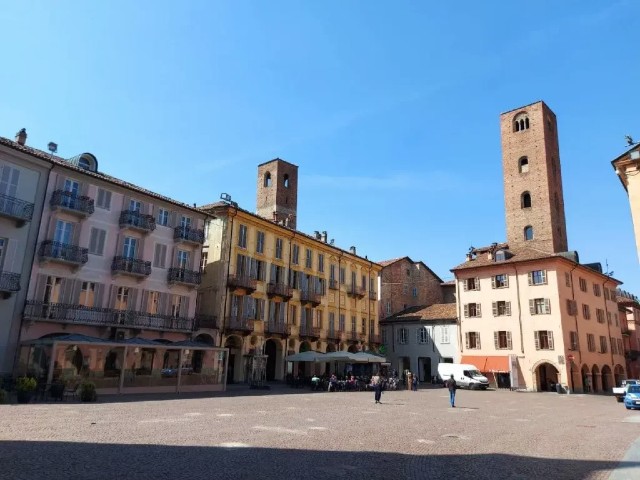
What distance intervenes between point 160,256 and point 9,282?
930cm

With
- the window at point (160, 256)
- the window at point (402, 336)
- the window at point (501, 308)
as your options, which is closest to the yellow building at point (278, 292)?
the window at point (402, 336)

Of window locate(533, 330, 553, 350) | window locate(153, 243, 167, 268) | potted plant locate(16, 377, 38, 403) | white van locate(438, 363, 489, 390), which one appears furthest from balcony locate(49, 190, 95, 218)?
window locate(533, 330, 553, 350)

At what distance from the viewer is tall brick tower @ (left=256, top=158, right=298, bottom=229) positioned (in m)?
59.5

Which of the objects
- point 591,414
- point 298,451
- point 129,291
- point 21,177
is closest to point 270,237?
point 129,291

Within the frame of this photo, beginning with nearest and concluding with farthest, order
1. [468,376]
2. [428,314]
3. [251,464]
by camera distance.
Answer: [251,464]
[468,376]
[428,314]

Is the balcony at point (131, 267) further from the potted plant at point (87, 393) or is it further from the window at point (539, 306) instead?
the window at point (539, 306)

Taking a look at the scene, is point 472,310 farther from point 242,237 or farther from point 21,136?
point 21,136

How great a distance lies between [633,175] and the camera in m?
17.8

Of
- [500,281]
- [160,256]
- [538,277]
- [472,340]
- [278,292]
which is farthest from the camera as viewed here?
[472,340]

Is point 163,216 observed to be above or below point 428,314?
above

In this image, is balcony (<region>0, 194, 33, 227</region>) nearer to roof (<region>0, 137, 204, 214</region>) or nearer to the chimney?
roof (<region>0, 137, 204, 214</region>)

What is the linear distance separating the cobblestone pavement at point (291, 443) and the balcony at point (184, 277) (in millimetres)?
12462

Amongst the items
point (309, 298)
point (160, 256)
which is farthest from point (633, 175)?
point (309, 298)

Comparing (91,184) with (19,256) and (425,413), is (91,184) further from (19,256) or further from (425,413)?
(425,413)
